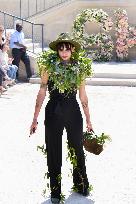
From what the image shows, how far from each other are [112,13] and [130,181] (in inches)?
483

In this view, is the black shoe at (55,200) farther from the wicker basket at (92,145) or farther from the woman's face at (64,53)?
the woman's face at (64,53)

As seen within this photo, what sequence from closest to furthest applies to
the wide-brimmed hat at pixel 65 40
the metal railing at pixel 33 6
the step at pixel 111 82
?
1. the wide-brimmed hat at pixel 65 40
2. the step at pixel 111 82
3. the metal railing at pixel 33 6

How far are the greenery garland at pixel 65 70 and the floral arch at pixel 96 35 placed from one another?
11384mm

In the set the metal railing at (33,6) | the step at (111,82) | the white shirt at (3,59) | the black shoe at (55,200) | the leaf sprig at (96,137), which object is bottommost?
the black shoe at (55,200)

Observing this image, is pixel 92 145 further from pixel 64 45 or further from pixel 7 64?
pixel 7 64

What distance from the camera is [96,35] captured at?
1691 centimetres

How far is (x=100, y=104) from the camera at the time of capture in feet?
36.2

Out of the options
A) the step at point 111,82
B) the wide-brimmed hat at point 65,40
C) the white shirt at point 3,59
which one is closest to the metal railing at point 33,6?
the step at point 111,82

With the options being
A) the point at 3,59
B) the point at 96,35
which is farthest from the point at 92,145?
the point at 96,35

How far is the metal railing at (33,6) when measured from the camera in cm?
1881

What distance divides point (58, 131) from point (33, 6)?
47.0 ft

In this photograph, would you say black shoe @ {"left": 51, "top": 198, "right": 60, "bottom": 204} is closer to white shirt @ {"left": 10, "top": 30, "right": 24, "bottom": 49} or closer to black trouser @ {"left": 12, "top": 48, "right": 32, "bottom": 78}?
black trouser @ {"left": 12, "top": 48, "right": 32, "bottom": 78}

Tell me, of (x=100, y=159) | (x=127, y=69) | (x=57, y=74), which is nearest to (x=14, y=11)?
(x=127, y=69)

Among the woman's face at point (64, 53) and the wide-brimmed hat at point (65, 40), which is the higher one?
the wide-brimmed hat at point (65, 40)
